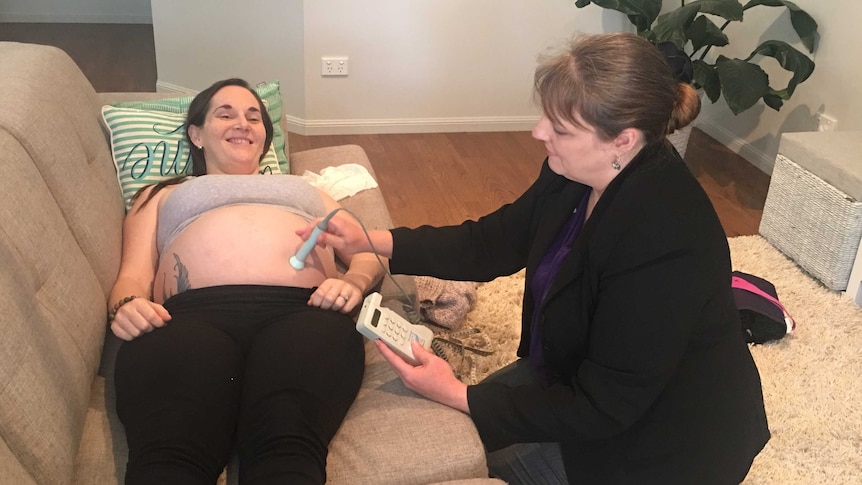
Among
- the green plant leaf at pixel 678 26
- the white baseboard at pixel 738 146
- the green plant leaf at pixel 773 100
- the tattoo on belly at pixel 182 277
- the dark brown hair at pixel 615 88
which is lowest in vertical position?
the white baseboard at pixel 738 146

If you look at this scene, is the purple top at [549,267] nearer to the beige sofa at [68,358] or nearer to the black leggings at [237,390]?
the beige sofa at [68,358]

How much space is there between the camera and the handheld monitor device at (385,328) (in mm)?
1200

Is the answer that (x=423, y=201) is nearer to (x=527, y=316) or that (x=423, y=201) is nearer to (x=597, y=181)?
(x=527, y=316)

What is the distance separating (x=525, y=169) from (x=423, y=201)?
24.4 inches

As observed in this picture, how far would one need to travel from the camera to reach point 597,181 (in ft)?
3.84

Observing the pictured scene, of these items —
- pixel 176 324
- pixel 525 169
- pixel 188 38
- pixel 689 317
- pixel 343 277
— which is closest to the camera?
pixel 689 317

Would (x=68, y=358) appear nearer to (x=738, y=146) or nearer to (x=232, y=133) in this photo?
(x=232, y=133)

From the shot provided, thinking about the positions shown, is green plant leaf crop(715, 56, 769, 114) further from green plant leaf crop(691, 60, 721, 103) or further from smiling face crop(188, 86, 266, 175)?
smiling face crop(188, 86, 266, 175)

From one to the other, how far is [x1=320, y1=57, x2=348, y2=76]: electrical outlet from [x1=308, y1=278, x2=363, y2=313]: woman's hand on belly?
87.1 inches

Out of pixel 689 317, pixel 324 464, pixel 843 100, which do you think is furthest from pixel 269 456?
pixel 843 100

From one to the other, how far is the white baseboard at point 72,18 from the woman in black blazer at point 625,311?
205 inches

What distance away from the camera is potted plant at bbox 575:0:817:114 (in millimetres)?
2951

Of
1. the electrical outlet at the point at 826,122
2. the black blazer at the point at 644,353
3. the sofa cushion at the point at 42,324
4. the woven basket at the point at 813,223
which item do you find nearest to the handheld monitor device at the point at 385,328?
the black blazer at the point at 644,353

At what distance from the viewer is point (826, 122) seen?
312cm
